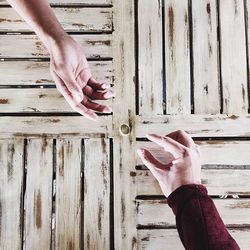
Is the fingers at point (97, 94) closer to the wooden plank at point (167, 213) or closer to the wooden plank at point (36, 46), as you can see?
the wooden plank at point (36, 46)

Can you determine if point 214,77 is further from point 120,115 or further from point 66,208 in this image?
point 66,208

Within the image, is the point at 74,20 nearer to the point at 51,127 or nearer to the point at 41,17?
the point at 41,17

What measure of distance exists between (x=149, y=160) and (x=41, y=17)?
580mm

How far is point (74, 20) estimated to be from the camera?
160cm

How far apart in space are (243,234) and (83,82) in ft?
2.46

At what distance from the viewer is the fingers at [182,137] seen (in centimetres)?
149

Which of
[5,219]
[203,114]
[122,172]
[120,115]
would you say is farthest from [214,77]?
[5,219]

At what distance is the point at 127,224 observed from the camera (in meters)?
1.51

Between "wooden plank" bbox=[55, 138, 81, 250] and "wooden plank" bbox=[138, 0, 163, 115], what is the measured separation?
29 centimetres

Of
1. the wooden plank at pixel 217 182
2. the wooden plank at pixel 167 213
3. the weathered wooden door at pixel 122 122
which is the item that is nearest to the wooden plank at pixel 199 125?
the weathered wooden door at pixel 122 122

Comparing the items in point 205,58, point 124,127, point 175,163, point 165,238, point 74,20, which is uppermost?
point 74,20

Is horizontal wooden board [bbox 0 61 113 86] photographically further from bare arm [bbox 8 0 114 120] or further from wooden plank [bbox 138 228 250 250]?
wooden plank [bbox 138 228 250 250]

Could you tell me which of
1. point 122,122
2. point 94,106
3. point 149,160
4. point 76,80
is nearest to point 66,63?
point 76,80

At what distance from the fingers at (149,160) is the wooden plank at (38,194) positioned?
32 centimetres
